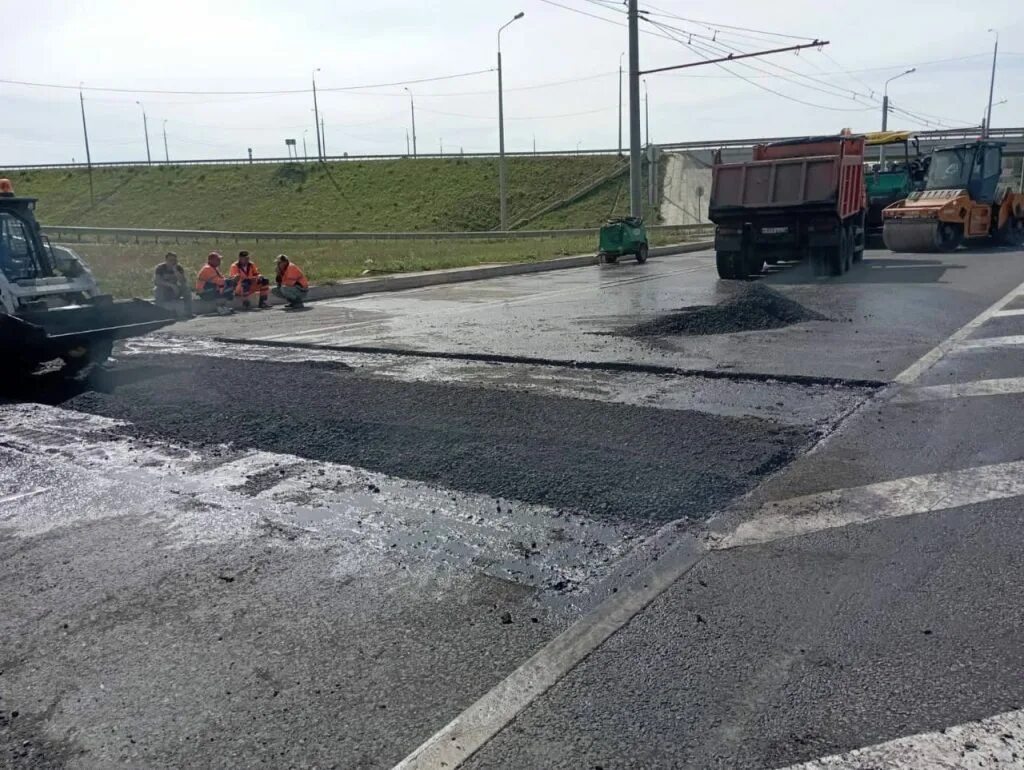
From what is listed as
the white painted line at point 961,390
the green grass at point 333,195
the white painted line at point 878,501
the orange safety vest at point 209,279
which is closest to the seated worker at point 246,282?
the orange safety vest at point 209,279

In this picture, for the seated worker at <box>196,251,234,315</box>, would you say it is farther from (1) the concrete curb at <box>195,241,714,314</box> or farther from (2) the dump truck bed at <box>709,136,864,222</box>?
(2) the dump truck bed at <box>709,136,864,222</box>

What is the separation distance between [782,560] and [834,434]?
106 inches

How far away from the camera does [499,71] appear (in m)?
43.6

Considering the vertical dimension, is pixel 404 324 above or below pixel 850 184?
below

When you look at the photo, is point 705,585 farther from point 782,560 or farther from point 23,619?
point 23,619

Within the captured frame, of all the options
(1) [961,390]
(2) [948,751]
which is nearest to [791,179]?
(1) [961,390]

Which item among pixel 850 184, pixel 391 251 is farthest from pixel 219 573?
pixel 391 251

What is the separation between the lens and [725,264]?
808 inches

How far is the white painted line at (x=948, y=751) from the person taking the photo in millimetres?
2945

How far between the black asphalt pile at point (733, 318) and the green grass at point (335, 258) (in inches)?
432

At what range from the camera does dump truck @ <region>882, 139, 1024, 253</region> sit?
2372 cm

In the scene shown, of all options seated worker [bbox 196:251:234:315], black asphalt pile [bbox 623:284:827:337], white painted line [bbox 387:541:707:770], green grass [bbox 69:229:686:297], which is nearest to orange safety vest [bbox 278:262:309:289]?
seated worker [bbox 196:251:234:315]

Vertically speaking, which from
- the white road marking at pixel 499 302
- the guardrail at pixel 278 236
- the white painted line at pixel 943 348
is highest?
the guardrail at pixel 278 236

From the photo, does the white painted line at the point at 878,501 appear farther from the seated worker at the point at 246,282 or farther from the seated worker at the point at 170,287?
the seated worker at the point at 246,282
